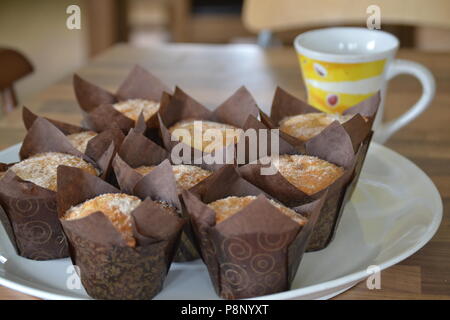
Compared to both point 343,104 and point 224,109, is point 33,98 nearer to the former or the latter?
point 224,109

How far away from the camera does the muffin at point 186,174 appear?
76 cm

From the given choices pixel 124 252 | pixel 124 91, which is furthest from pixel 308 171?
pixel 124 91

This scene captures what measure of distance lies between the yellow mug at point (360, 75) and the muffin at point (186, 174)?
1.08 feet

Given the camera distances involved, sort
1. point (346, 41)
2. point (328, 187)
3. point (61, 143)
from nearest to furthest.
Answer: point (328, 187) → point (61, 143) → point (346, 41)

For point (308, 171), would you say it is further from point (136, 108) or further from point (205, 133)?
point (136, 108)

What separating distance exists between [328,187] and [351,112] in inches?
9.3

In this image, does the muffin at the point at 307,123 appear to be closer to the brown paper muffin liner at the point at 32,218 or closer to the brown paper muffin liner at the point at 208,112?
the brown paper muffin liner at the point at 208,112

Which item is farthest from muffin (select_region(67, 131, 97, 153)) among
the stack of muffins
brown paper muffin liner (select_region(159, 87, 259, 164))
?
brown paper muffin liner (select_region(159, 87, 259, 164))

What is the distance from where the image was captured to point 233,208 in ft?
2.23

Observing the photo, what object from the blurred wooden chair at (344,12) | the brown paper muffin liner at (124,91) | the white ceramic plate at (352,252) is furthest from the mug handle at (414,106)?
the blurred wooden chair at (344,12)

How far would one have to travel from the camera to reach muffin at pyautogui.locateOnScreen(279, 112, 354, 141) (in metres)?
0.88

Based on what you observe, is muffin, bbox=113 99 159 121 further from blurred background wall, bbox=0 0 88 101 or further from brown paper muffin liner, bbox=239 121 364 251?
blurred background wall, bbox=0 0 88 101

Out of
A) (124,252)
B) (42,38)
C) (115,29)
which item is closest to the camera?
(124,252)

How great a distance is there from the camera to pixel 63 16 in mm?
3930
